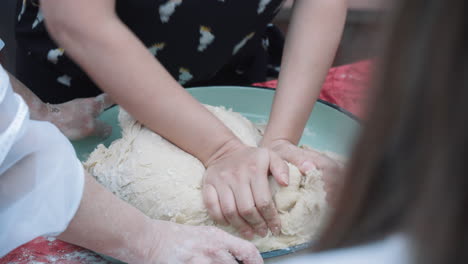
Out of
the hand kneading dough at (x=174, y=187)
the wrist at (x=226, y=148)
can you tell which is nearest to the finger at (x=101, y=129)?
the hand kneading dough at (x=174, y=187)

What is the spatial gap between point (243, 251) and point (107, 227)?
18 centimetres

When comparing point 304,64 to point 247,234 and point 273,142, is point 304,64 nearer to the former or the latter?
point 273,142

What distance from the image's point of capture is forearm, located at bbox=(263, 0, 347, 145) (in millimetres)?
800

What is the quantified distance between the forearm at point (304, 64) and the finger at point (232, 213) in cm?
17

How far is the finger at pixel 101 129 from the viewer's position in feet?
2.80

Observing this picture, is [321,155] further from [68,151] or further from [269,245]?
[68,151]

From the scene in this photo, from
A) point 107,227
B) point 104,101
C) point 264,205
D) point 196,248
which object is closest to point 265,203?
point 264,205

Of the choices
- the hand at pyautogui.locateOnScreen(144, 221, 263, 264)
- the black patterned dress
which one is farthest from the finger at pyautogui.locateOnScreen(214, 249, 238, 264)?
the black patterned dress

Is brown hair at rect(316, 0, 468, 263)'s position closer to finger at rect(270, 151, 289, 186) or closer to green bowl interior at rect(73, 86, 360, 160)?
finger at rect(270, 151, 289, 186)

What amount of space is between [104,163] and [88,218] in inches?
8.3

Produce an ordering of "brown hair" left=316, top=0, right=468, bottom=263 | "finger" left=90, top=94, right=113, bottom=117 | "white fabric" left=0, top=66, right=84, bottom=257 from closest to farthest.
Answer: "brown hair" left=316, top=0, right=468, bottom=263, "white fabric" left=0, top=66, right=84, bottom=257, "finger" left=90, top=94, right=113, bottom=117

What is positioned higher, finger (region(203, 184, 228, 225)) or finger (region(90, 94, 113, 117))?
finger (region(203, 184, 228, 225))

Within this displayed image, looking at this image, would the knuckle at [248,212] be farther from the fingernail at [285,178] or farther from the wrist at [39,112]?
the wrist at [39,112]

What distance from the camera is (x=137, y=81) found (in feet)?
2.24
